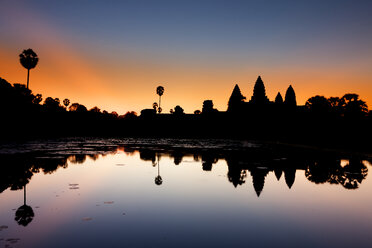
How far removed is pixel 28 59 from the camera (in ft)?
204

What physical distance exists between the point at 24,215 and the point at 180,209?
12.7 feet

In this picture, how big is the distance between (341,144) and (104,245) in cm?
3019

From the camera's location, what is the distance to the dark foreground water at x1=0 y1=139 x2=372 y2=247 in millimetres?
5145

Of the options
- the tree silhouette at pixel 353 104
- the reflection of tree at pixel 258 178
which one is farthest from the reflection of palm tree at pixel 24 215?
the tree silhouette at pixel 353 104

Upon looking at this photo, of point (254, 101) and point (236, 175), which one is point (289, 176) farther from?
point (254, 101)

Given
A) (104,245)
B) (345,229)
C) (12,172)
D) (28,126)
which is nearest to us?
(104,245)

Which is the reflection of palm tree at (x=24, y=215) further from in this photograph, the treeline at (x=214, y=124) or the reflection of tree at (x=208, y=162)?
the treeline at (x=214, y=124)

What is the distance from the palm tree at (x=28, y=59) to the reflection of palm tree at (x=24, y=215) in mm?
66498

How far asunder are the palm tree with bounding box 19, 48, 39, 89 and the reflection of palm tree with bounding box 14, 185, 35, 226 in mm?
66498

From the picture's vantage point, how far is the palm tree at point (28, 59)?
202 feet

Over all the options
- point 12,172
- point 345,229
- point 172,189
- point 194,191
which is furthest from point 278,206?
point 12,172

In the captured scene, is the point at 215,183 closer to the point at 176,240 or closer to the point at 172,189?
the point at 172,189

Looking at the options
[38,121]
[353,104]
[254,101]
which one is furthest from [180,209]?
[353,104]

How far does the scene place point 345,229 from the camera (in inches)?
237
